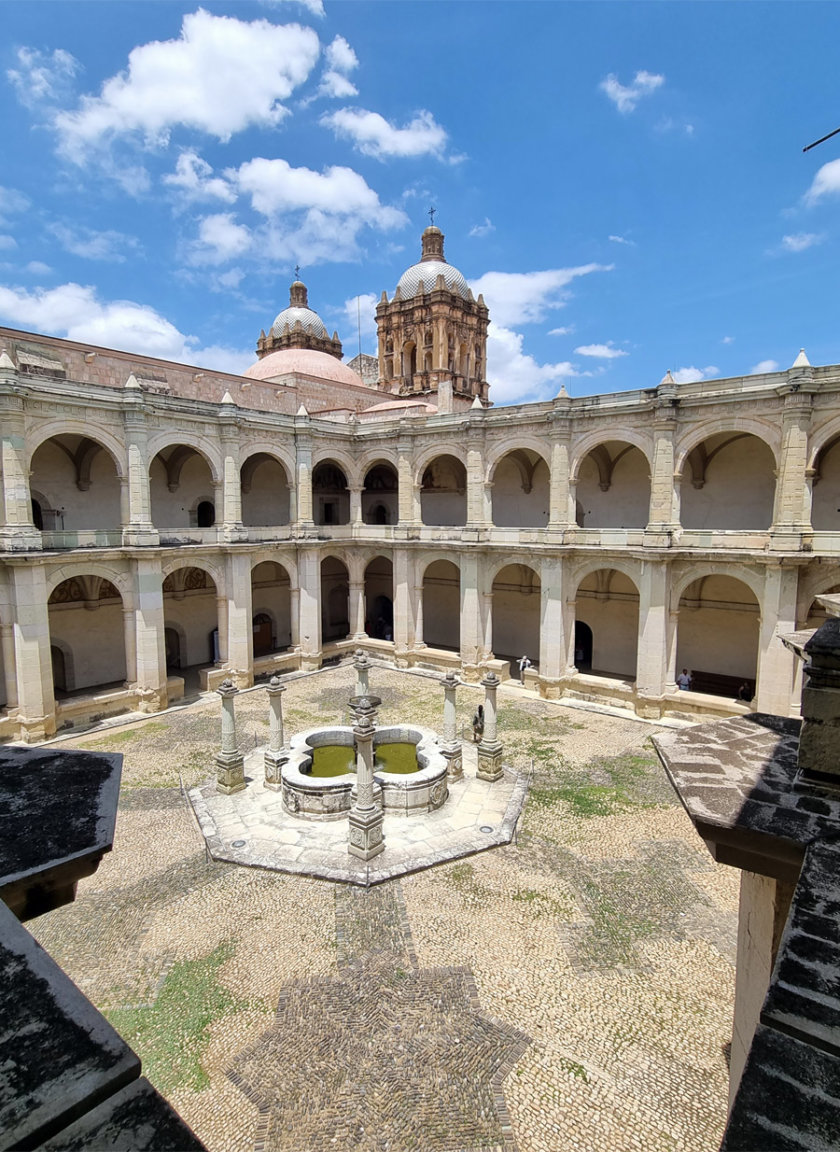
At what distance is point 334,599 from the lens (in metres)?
31.9

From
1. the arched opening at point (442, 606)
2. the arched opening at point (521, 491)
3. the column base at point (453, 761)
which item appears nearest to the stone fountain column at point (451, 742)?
the column base at point (453, 761)

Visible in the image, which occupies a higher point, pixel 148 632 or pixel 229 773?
pixel 148 632

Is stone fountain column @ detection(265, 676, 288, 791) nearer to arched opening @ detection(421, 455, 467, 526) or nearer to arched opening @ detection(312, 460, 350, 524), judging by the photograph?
arched opening @ detection(421, 455, 467, 526)

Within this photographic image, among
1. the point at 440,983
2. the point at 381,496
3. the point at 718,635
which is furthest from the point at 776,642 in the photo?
the point at 381,496

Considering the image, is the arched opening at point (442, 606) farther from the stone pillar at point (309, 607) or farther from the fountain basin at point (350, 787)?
the fountain basin at point (350, 787)

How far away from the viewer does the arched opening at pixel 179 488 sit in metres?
24.6

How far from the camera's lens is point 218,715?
20.2 m

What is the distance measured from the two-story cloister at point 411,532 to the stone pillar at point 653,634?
2.8 inches

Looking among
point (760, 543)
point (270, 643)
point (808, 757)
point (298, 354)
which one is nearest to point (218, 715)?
point (270, 643)

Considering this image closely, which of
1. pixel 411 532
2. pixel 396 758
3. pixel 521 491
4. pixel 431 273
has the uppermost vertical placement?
pixel 431 273

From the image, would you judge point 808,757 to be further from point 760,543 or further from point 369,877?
point 760,543

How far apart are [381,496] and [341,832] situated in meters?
20.8

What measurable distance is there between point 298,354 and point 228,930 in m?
31.4

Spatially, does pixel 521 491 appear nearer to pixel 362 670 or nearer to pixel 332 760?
pixel 362 670
